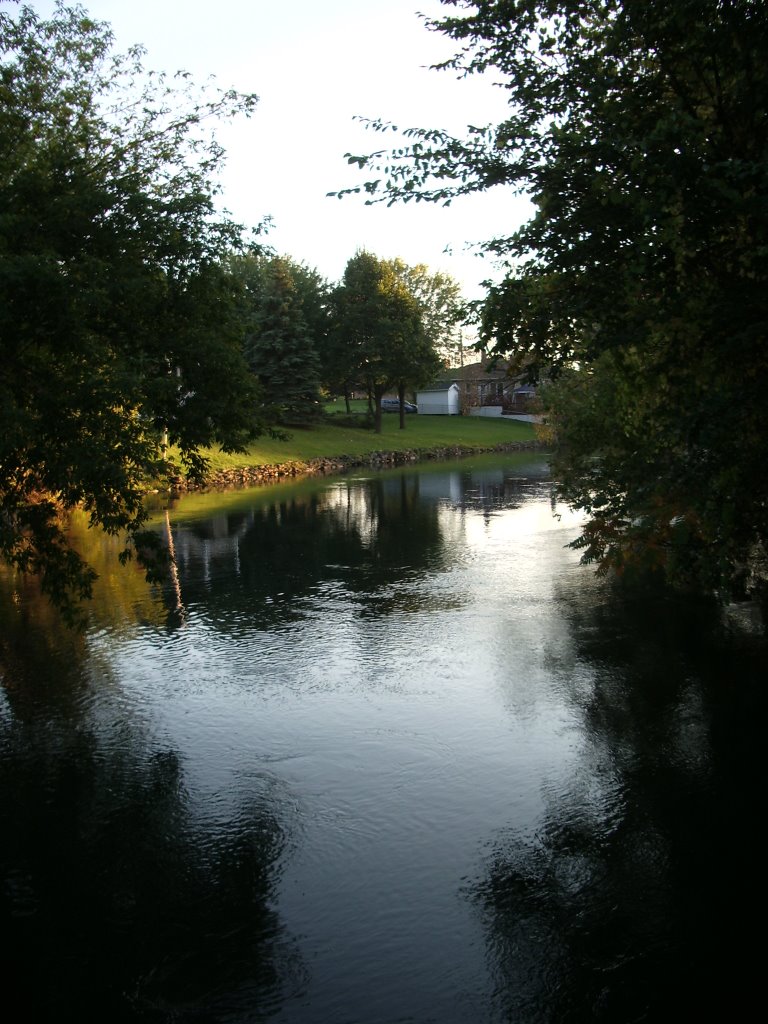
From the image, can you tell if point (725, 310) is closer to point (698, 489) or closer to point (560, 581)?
point (698, 489)

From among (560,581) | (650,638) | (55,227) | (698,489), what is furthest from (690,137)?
(560,581)

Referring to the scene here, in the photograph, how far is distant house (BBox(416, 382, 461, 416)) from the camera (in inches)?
3930

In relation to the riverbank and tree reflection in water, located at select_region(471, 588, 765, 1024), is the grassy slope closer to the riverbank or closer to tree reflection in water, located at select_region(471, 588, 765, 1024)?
the riverbank

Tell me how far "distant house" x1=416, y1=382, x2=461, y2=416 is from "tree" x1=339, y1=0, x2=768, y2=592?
8957 centimetres

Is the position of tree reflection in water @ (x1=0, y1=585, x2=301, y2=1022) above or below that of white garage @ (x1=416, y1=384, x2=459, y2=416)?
below

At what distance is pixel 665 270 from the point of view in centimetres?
818

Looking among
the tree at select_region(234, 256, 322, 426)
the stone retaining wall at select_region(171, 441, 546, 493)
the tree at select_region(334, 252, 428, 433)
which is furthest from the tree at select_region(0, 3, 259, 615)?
the tree at select_region(334, 252, 428, 433)

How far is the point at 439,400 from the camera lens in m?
100

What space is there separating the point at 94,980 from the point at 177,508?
102 feet

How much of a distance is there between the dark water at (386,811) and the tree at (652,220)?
2768 mm

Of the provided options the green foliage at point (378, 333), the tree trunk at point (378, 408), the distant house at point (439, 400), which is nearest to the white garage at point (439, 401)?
the distant house at point (439, 400)

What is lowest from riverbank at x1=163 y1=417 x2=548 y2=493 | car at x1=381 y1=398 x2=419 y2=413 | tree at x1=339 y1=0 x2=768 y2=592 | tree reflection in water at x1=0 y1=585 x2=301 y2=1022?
tree reflection in water at x1=0 y1=585 x2=301 y2=1022

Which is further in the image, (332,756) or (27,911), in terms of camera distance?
(332,756)

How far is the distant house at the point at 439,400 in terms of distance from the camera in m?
99.8
